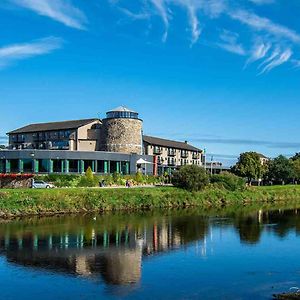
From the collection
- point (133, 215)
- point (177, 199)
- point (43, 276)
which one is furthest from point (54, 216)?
point (43, 276)

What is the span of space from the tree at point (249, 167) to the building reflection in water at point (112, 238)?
1942 inches

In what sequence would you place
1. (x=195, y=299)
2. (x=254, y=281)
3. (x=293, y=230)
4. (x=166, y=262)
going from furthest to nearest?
1. (x=293, y=230)
2. (x=166, y=262)
3. (x=254, y=281)
4. (x=195, y=299)

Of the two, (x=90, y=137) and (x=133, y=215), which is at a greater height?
(x=90, y=137)

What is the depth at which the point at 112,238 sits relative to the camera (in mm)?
34062

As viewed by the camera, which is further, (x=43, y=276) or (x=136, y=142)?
(x=136, y=142)

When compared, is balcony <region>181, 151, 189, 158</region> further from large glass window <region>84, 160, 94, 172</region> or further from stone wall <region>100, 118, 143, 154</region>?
large glass window <region>84, 160, 94, 172</region>

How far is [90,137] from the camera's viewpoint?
321 ft

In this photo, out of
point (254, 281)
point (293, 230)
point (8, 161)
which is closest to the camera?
point (254, 281)

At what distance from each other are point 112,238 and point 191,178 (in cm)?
3060

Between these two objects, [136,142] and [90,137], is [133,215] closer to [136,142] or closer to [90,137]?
[136,142]

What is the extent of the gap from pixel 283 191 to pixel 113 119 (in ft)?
112

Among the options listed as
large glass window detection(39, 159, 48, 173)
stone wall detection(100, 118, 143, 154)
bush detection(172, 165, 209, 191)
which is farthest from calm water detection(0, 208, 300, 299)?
stone wall detection(100, 118, 143, 154)

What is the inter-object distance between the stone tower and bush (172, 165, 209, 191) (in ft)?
89.5

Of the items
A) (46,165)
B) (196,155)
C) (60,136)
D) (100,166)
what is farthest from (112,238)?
(196,155)
